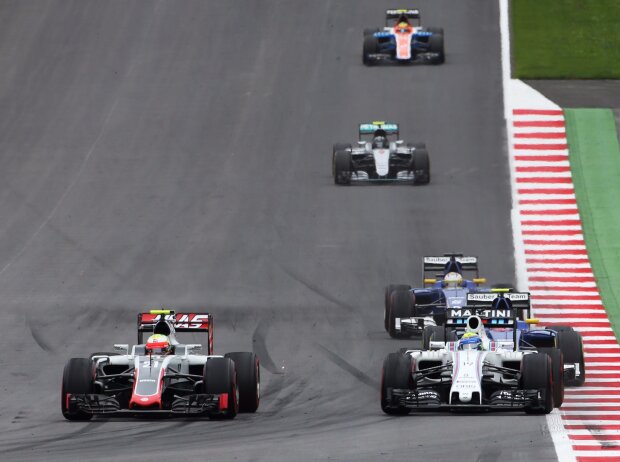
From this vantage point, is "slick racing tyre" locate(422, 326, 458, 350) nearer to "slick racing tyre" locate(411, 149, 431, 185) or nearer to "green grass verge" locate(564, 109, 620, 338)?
"green grass verge" locate(564, 109, 620, 338)

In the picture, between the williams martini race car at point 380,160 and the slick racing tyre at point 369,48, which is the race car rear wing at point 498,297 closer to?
the williams martini race car at point 380,160

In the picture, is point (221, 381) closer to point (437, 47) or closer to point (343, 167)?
point (343, 167)

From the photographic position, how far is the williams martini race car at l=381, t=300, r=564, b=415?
24328 mm

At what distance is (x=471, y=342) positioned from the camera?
25797 millimetres

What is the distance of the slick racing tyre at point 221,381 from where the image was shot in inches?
948

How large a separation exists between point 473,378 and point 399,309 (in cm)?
683

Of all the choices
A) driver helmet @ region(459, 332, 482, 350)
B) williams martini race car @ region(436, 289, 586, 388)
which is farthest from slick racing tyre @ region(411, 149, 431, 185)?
driver helmet @ region(459, 332, 482, 350)

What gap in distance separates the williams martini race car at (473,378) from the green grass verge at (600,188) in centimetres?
650

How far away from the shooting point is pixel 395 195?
1656 inches

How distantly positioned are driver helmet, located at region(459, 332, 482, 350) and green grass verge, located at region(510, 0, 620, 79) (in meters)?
25.8

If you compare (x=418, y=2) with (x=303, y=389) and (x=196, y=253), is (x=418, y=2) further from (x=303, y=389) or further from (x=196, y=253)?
(x=303, y=389)

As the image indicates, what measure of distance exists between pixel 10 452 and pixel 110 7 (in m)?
38.4

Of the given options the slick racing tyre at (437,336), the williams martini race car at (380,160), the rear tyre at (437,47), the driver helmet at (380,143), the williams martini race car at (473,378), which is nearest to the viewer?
the williams martini race car at (473,378)

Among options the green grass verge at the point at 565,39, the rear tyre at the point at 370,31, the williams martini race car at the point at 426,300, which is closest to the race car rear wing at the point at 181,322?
the williams martini race car at the point at 426,300
